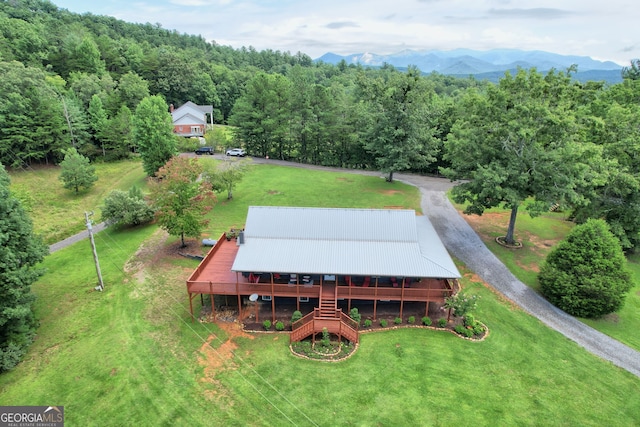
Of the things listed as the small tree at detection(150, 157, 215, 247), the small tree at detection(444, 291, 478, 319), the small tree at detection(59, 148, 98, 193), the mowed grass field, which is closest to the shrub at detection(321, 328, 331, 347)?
the mowed grass field

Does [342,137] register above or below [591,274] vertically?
above

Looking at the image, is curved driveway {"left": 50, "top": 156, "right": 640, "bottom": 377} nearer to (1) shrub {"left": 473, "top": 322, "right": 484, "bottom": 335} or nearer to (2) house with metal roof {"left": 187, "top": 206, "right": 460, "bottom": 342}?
(1) shrub {"left": 473, "top": 322, "right": 484, "bottom": 335}

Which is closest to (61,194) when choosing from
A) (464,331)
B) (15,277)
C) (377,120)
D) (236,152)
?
(236,152)

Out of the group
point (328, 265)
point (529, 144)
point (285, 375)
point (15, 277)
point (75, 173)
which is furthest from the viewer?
point (75, 173)

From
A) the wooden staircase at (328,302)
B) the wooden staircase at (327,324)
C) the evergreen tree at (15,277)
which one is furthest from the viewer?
the wooden staircase at (328,302)

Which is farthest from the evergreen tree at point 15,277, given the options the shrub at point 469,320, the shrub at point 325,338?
the shrub at point 469,320

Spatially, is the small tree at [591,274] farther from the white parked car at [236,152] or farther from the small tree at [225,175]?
the white parked car at [236,152]

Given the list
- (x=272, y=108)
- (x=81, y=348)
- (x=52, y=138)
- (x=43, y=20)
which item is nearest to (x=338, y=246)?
→ (x=81, y=348)

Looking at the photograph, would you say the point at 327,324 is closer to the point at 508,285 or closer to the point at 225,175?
the point at 508,285
